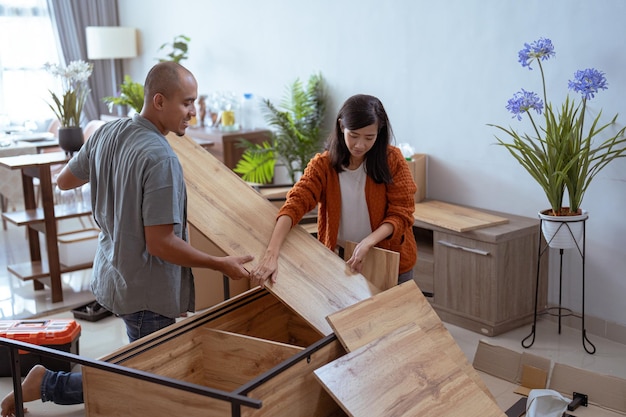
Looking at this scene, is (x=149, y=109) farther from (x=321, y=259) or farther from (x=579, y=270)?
(x=579, y=270)

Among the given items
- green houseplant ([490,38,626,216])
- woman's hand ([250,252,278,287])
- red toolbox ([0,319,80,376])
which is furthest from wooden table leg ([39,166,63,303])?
green houseplant ([490,38,626,216])

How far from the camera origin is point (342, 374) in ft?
7.67

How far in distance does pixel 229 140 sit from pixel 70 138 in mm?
1530

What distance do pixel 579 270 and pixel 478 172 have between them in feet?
2.73

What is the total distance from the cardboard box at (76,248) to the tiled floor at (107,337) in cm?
18

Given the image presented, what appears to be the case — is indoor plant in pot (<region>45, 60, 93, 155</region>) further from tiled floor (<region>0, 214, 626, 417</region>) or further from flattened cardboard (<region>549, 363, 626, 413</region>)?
flattened cardboard (<region>549, 363, 626, 413</region>)

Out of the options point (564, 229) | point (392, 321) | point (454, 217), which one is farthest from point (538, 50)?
point (392, 321)

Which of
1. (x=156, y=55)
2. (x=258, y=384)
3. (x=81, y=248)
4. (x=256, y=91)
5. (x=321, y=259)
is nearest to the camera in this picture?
(x=258, y=384)

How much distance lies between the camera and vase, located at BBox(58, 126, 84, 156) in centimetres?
481

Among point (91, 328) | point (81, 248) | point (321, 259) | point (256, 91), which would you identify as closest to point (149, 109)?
point (321, 259)

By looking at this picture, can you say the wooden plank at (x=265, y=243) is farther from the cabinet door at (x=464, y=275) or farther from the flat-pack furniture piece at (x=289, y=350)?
the cabinet door at (x=464, y=275)

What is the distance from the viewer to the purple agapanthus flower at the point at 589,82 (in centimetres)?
361

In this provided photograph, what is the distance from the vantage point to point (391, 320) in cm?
269

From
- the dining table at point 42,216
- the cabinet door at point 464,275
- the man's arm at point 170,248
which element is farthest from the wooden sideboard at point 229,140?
the man's arm at point 170,248
